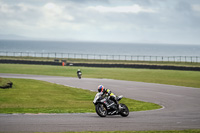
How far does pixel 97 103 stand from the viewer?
52.9 feet

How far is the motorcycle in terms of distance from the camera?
52.6ft

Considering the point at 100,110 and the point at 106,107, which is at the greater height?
the point at 106,107

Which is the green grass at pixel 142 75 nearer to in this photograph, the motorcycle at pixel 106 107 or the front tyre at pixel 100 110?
the motorcycle at pixel 106 107

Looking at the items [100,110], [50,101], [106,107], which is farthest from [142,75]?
[100,110]

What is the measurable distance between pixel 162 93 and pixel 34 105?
12.3 meters

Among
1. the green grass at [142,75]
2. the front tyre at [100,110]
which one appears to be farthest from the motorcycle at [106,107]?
Result: the green grass at [142,75]

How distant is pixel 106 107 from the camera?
640 inches

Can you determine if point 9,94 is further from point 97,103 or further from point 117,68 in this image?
point 117,68

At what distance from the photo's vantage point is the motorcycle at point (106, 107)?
16.0 metres

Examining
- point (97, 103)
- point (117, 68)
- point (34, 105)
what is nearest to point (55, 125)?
point (97, 103)

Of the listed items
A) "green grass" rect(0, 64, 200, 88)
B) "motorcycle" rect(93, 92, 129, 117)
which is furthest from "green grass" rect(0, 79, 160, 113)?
"green grass" rect(0, 64, 200, 88)

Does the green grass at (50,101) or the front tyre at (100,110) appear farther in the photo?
the green grass at (50,101)

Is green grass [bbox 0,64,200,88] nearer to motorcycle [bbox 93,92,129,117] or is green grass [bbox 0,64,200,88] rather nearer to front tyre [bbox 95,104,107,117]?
motorcycle [bbox 93,92,129,117]

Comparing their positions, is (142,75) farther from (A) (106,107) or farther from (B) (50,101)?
(A) (106,107)
